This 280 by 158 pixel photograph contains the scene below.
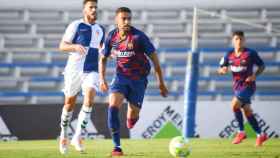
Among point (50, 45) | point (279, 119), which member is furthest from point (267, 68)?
point (50, 45)

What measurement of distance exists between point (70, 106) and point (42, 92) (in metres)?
8.70

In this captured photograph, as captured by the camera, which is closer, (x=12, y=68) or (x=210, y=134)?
(x=210, y=134)

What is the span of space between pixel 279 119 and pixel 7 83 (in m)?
7.65

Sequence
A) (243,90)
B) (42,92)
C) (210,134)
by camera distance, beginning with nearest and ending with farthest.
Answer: (243,90), (210,134), (42,92)

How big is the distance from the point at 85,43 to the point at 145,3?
1265cm

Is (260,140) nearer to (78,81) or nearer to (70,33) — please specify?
(78,81)

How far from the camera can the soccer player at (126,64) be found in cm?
1044

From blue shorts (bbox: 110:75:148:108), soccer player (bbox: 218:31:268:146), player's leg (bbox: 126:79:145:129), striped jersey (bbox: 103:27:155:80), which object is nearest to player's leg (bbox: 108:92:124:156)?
blue shorts (bbox: 110:75:148:108)

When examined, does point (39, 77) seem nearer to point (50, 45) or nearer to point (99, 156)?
point (50, 45)

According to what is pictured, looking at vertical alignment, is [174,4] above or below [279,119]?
above

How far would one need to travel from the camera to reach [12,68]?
2138 cm

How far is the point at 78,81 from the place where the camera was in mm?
11469

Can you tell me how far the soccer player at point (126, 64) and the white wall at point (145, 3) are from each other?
13.0 m

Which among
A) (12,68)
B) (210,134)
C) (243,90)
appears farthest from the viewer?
(12,68)
